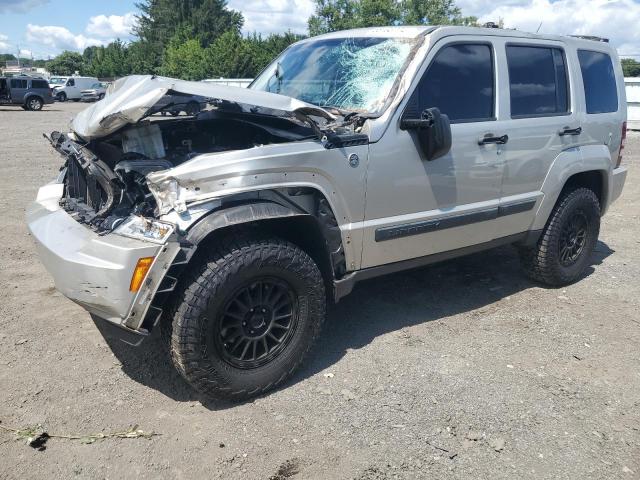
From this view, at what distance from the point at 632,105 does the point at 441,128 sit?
62.8 feet

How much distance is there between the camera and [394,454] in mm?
2779

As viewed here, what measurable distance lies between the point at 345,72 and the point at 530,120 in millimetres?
1499

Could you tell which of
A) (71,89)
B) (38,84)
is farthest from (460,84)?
(71,89)

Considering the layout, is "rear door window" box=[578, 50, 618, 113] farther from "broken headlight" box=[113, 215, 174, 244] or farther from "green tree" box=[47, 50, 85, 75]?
"green tree" box=[47, 50, 85, 75]

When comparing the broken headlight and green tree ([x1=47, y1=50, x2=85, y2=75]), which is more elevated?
green tree ([x1=47, y1=50, x2=85, y2=75])

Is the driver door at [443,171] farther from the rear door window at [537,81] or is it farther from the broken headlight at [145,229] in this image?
the broken headlight at [145,229]

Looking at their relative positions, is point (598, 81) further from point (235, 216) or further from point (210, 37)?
point (210, 37)

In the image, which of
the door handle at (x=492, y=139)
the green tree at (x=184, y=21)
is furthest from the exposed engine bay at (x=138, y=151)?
the green tree at (x=184, y=21)

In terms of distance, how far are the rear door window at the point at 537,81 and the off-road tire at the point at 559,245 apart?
805 millimetres

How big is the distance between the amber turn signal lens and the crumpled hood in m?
0.79

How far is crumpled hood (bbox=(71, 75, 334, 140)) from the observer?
293cm

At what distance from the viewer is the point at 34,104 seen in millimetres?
28141

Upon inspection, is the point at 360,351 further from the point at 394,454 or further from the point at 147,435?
the point at 147,435

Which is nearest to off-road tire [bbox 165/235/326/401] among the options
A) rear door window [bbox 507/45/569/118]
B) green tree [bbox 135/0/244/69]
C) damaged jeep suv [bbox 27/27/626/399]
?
damaged jeep suv [bbox 27/27/626/399]
